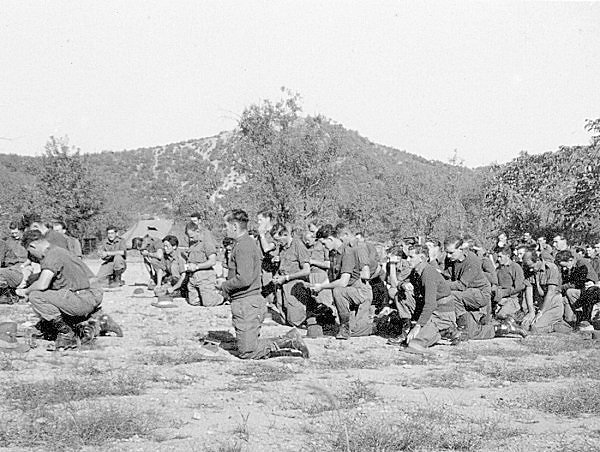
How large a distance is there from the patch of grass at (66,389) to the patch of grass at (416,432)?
2340mm

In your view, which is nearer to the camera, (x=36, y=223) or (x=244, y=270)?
(x=244, y=270)

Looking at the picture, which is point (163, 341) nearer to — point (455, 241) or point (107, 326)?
point (107, 326)

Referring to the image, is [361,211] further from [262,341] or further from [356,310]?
[262,341]

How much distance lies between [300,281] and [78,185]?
116 feet

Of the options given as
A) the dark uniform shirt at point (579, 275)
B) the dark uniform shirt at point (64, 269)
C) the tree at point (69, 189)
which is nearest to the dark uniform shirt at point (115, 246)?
the dark uniform shirt at point (64, 269)

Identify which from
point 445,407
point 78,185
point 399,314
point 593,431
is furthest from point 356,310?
point 78,185

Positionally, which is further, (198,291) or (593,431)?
(198,291)

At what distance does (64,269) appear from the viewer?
9469 mm

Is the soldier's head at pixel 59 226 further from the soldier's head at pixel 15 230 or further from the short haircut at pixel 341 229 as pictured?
the short haircut at pixel 341 229

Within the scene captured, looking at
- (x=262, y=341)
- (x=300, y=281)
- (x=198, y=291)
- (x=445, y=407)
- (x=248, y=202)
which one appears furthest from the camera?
(x=248, y=202)

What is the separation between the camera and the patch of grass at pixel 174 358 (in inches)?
339

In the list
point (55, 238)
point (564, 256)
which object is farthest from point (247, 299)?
point (564, 256)

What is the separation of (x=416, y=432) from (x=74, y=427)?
269cm

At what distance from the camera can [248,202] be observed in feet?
118
